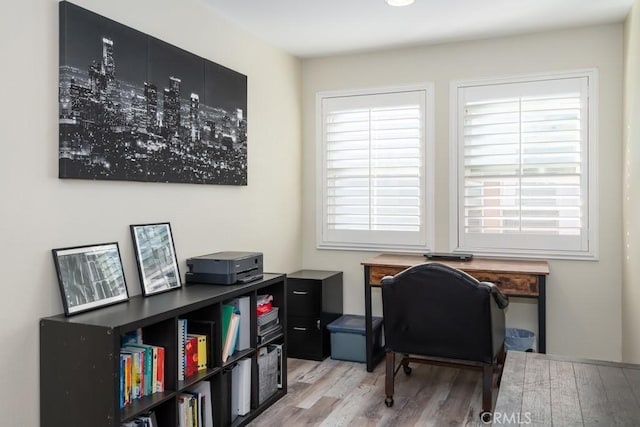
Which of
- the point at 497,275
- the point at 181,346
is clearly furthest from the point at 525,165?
the point at 181,346

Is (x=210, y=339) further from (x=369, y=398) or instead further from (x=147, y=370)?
(x=369, y=398)

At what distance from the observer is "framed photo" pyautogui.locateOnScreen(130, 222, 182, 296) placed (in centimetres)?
274

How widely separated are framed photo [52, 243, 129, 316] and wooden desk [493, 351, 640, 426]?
173cm

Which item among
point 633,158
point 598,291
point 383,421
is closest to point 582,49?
point 633,158

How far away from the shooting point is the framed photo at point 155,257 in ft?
8.98

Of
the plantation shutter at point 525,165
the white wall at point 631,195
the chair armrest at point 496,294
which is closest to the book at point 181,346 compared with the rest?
the chair armrest at point 496,294

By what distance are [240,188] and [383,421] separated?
1.80 meters

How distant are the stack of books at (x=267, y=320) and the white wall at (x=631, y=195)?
7.09ft

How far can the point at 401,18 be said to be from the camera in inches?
142

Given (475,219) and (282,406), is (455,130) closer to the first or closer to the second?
(475,219)

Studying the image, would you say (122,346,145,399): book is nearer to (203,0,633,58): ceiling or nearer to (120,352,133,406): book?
(120,352,133,406): book

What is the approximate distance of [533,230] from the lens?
3.96 metres

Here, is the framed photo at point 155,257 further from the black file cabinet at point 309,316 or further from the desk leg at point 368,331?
the desk leg at point 368,331

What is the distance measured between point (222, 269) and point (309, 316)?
129cm
